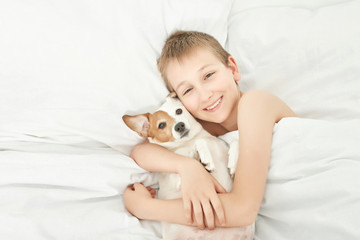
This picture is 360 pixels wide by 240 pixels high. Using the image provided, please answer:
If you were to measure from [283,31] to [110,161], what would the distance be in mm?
975

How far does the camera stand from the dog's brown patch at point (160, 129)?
46.5 inches

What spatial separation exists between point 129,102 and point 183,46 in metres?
0.33

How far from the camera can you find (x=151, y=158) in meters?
1.16

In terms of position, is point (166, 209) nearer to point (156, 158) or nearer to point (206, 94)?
point (156, 158)

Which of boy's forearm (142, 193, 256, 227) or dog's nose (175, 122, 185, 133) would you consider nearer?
boy's forearm (142, 193, 256, 227)

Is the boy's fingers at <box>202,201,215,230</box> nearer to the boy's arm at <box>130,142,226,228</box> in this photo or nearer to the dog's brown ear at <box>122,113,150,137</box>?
the boy's arm at <box>130,142,226,228</box>

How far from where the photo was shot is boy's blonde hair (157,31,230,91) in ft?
4.03

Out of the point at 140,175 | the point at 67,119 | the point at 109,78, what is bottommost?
the point at 140,175

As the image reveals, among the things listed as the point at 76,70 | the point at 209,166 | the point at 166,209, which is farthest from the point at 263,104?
the point at 76,70

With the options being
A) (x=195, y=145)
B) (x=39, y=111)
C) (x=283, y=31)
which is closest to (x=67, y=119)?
(x=39, y=111)

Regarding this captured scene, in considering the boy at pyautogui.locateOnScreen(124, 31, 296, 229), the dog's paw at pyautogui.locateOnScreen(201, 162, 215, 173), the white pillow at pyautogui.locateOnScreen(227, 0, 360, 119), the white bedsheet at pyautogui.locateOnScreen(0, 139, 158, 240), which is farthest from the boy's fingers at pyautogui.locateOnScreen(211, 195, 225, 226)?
the white pillow at pyautogui.locateOnScreen(227, 0, 360, 119)

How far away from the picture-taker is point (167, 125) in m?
1.18

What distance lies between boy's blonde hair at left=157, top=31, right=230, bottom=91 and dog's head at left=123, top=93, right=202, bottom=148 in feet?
0.52

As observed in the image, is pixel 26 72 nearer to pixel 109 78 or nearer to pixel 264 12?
pixel 109 78
